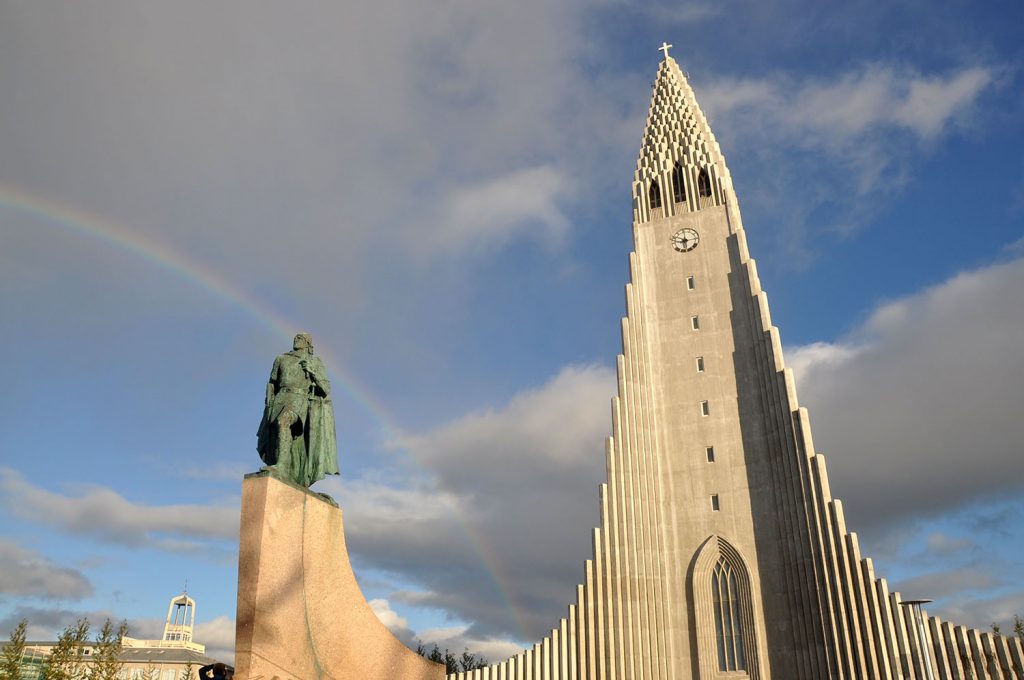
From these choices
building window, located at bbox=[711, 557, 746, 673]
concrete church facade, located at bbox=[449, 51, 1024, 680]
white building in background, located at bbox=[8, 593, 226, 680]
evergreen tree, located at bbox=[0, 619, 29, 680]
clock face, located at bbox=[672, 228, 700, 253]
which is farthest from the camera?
white building in background, located at bbox=[8, 593, 226, 680]

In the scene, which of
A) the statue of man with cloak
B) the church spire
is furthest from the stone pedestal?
the church spire

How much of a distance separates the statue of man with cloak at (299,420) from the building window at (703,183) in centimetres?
3316

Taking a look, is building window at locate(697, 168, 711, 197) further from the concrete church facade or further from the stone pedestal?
the stone pedestal

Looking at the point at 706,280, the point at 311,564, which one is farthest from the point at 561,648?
the point at 311,564

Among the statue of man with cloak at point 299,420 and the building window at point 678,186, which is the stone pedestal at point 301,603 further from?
the building window at point 678,186

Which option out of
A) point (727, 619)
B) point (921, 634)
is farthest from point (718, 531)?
point (921, 634)

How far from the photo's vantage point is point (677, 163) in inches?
1766

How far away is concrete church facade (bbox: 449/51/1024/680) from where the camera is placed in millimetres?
29375

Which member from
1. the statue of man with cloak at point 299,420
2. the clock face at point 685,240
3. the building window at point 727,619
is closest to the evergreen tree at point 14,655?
the statue of man with cloak at point 299,420

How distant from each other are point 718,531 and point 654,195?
1969 centimetres

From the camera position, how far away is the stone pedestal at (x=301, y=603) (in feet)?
37.2

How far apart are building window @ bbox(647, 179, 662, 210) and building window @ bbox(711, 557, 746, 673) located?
65.9 feet

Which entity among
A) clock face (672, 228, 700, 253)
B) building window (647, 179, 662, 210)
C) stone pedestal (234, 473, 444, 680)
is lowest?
stone pedestal (234, 473, 444, 680)

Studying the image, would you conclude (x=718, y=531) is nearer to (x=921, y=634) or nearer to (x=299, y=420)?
(x=921, y=634)
